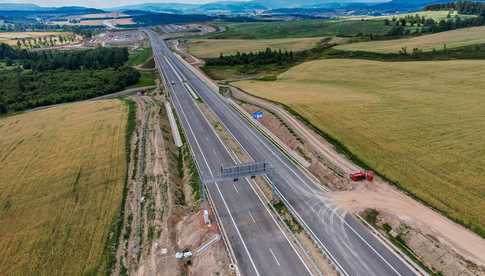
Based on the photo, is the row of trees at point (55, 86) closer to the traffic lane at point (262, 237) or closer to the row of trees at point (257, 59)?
the row of trees at point (257, 59)

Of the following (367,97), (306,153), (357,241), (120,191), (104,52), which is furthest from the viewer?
(104,52)

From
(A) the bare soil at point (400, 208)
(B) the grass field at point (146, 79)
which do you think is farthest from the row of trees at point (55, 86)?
(A) the bare soil at point (400, 208)

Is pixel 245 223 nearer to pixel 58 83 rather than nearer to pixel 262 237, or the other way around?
pixel 262 237

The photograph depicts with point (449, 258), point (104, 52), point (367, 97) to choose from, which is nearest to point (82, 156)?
point (449, 258)

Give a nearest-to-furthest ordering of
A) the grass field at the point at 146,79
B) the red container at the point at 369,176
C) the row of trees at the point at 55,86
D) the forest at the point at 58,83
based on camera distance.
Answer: the red container at the point at 369,176
the row of trees at the point at 55,86
the forest at the point at 58,83
the grass field at the point at 146,79

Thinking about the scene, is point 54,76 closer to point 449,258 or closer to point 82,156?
point 82,156

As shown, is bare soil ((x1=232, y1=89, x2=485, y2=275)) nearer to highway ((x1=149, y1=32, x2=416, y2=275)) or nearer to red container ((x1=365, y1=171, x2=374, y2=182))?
red container ((x1=365, y1=171, x2=374, y2=182))
